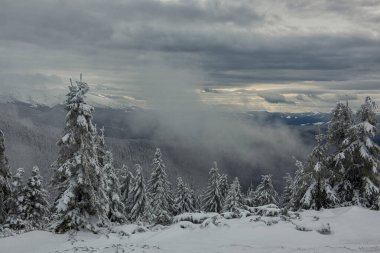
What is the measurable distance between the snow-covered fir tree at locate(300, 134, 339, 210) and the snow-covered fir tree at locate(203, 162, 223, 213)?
95.3ft

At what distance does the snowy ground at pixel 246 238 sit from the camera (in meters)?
14.9

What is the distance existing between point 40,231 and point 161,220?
25.0ft

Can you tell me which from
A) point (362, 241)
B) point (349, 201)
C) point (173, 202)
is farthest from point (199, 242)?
point (173, 202)

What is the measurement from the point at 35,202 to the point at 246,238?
27.0m

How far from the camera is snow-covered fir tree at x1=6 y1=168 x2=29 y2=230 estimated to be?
34.1 metres

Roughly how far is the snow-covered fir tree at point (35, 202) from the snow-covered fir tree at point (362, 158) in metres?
27.2

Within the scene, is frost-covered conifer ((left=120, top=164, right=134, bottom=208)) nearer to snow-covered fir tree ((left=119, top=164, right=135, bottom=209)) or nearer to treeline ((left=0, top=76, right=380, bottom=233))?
snow-covered fir tree ((left=119, top=164, right=135, bottom=209))

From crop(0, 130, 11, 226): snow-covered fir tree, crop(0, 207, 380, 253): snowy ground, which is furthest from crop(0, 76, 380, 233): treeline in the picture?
crop(0, 130, 11, 226): snow-covered fir tree

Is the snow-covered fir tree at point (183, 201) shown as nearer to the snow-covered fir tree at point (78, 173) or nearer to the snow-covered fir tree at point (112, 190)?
the snow-covered fir tree at point (112, 190)

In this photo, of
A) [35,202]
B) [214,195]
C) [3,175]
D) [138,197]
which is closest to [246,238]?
[3,175]

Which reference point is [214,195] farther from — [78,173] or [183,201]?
[78,173]

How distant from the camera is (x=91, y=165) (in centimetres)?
2344

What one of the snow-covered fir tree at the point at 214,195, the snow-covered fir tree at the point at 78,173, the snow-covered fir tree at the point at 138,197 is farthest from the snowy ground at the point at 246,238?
the snow-covered fir tree at the point at 214,195

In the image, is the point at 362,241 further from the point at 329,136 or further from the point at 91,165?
the point at 91,165
